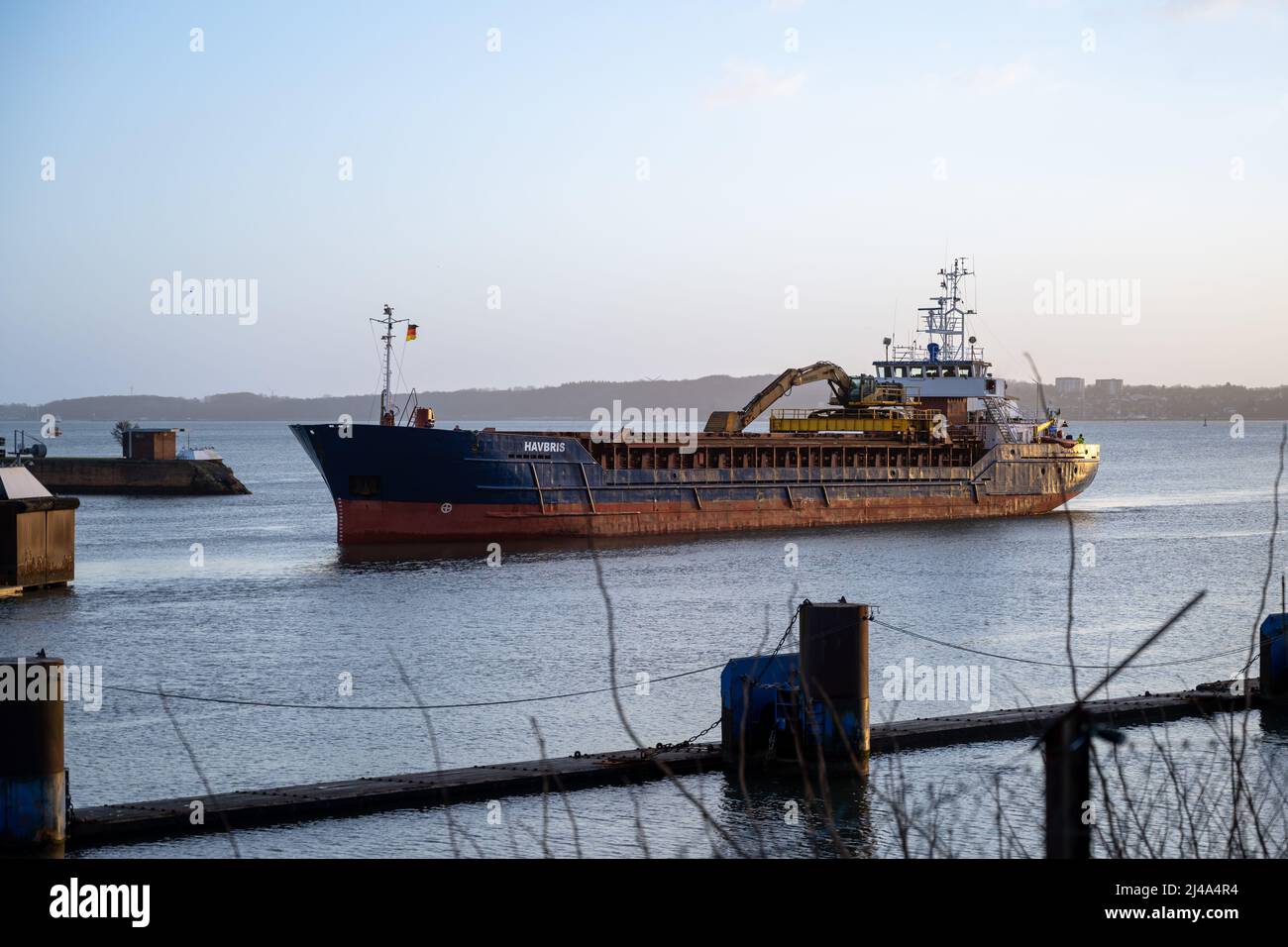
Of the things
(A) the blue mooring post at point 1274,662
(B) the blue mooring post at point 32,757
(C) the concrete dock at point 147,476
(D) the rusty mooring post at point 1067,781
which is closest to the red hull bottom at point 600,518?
(A) the blue mooring post at point 1274,662

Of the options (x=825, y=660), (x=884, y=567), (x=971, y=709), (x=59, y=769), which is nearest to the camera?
(x=59, y=769)

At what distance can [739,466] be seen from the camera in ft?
165

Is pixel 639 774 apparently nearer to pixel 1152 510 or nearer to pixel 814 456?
pixel 814 456

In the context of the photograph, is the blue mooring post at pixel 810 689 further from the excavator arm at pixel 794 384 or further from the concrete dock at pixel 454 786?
the excavator arm at pixel 794 384

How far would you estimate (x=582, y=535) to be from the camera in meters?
45.4

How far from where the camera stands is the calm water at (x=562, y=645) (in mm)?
13516

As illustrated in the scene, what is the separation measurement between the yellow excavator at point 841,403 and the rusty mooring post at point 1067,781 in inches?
2060

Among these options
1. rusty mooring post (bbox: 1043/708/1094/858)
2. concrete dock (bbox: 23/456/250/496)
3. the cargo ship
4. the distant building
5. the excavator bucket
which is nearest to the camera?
rusty mooring post (bbox: 1043/708/1094/858)

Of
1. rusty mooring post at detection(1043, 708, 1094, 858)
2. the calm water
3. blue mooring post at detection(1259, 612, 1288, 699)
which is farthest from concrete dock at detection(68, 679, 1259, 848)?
rusty mooring post at detection(1043, 708, 1094, 858)

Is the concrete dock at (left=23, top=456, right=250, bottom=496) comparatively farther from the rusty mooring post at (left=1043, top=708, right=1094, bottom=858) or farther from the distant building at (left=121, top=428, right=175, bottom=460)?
the rusty mooring post at (left=1043, top=708, right=1094, bottom=858)

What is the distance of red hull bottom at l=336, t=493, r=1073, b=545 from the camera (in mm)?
41656

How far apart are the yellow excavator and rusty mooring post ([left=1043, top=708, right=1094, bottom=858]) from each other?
52.3m
